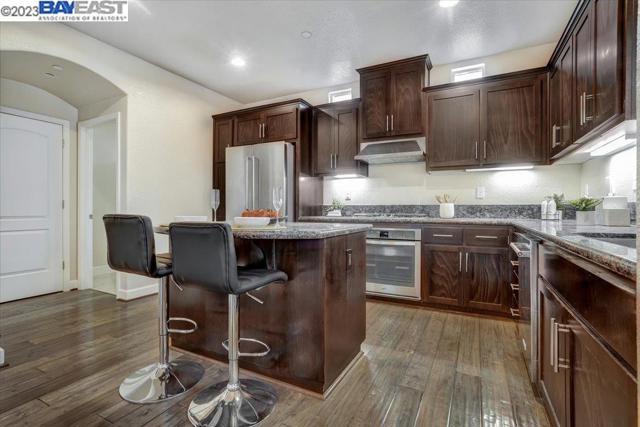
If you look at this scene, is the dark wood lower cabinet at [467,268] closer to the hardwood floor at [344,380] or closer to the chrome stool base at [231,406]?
the hardwood floor at [344,380]

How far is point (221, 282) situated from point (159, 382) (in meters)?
0.96

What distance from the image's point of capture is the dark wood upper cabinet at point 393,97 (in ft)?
11.5

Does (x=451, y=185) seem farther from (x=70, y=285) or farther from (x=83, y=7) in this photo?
(x=70, y=285)

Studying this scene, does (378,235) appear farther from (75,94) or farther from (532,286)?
(75,94)

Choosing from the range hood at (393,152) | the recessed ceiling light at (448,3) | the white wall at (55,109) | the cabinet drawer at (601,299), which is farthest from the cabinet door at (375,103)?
the white wall at (55,109)

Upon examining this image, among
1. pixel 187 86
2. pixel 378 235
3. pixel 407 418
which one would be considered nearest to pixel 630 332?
pixel 407 418

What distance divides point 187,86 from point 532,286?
4.63 metres

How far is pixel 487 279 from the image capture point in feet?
9.64

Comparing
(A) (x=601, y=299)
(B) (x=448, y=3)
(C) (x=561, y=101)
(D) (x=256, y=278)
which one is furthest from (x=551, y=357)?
(B) (x=448, y=3)

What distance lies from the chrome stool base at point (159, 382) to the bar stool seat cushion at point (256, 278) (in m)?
0.79

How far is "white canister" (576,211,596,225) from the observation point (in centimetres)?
212

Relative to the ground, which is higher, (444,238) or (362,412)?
(444,238)

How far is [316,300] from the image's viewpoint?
1.68m

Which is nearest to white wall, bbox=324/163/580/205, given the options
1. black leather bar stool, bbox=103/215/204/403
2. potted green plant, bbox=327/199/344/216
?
potted green plant, bbox=327/199/344/216
